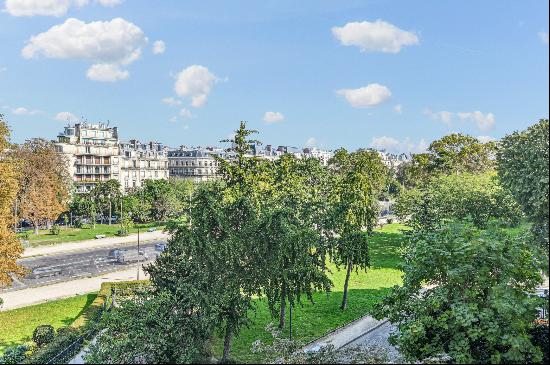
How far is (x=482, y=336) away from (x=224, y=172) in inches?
621

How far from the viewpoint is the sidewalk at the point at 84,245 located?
56719 millimetres

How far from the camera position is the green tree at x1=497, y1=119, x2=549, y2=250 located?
49.9 feet

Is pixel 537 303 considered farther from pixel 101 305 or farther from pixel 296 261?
pixel 101 305

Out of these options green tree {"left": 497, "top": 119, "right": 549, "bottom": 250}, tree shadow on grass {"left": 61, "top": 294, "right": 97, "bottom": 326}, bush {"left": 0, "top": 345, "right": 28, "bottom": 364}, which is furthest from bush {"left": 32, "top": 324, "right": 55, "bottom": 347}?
green tree {"left": 497, "top": 119, "right": 549, "bottom": 250}

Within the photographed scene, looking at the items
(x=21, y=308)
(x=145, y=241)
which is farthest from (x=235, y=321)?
(x=145, y=241)

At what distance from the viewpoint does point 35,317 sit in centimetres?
3241

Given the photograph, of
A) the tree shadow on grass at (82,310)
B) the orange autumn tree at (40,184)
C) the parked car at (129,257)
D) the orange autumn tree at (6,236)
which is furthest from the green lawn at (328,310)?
the orange autumn tree at (40,184)

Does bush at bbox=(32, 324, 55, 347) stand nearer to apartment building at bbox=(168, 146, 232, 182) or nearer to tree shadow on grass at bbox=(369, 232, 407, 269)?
tree shadow on grass at bbox=(369, 232, 407, 269)

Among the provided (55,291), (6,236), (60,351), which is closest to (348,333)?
(60,351)

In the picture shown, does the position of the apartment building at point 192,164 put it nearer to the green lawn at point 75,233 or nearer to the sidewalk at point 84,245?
the green lawn at point 75,233

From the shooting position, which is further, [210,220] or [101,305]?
[101,305]

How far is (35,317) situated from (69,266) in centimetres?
1780

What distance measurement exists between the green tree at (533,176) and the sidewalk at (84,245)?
49.4m

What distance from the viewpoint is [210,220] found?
66.5ft
